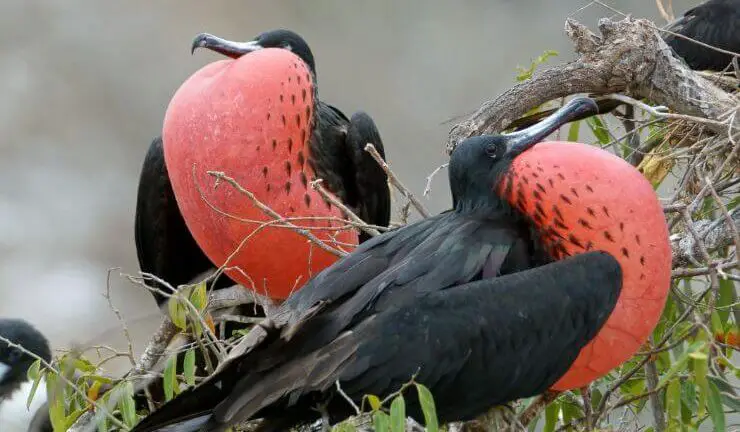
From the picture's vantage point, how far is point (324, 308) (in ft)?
7.38

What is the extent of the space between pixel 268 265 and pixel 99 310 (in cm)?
388

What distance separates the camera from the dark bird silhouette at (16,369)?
3.85 metres

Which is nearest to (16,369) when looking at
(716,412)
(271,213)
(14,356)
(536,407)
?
(14,356)

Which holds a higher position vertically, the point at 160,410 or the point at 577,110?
the point at 577,110

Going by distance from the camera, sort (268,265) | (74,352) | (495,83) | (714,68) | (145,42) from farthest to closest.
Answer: (145,42), (495,83), (714,68), (268,265), (74,352)

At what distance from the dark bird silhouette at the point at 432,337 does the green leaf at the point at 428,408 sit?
0.16 meters

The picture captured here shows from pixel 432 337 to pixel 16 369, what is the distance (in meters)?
2.12

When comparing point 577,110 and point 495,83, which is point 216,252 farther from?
point 495,83

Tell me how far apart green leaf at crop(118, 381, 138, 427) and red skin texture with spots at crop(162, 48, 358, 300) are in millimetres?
444

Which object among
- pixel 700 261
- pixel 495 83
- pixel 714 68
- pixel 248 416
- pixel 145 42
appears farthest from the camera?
pixel 145 42

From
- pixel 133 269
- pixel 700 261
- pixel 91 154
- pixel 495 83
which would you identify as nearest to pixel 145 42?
pixel 91 154

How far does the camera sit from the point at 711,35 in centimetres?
360

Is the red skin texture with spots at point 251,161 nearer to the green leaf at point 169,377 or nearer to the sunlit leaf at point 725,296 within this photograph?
the green leaf at point 169,377

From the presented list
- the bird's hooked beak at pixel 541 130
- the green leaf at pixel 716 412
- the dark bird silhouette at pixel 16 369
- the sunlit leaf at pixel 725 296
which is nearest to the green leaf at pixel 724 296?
the sunlit leaf at pixel 725 296
